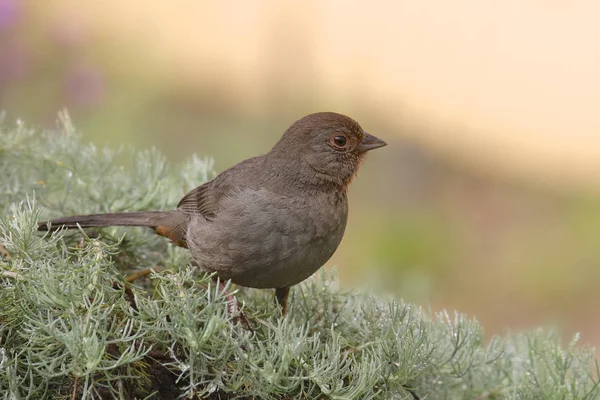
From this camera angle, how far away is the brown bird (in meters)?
3.06

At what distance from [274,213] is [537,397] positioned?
3.85 feet

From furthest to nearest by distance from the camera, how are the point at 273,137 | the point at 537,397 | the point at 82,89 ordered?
the point at 273,137
the point at 82,89
the point at 537,397

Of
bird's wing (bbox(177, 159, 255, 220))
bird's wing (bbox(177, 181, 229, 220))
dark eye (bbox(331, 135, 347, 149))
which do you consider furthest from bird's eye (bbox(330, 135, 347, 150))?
bird's wing (bbox(177, 181, 229, 220))

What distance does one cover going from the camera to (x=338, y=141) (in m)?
3.47

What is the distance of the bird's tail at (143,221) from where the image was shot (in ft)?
9.84

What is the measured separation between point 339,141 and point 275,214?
51cm

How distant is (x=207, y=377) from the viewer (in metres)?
2.22

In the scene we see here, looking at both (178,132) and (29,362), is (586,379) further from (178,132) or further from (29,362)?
(178,132)

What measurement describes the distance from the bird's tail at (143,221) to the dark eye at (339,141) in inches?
27.7

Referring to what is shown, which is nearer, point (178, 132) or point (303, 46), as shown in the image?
point (303, 46)

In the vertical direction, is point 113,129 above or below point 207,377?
below

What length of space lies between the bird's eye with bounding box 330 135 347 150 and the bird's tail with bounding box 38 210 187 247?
0.70 m

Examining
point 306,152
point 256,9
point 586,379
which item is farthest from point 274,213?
point 256,9

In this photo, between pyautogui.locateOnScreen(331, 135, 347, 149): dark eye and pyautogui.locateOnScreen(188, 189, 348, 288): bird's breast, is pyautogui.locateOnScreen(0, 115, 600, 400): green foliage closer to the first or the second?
pyautogui.locateOnScreen(188, 189, 348, 288): bird's breast
